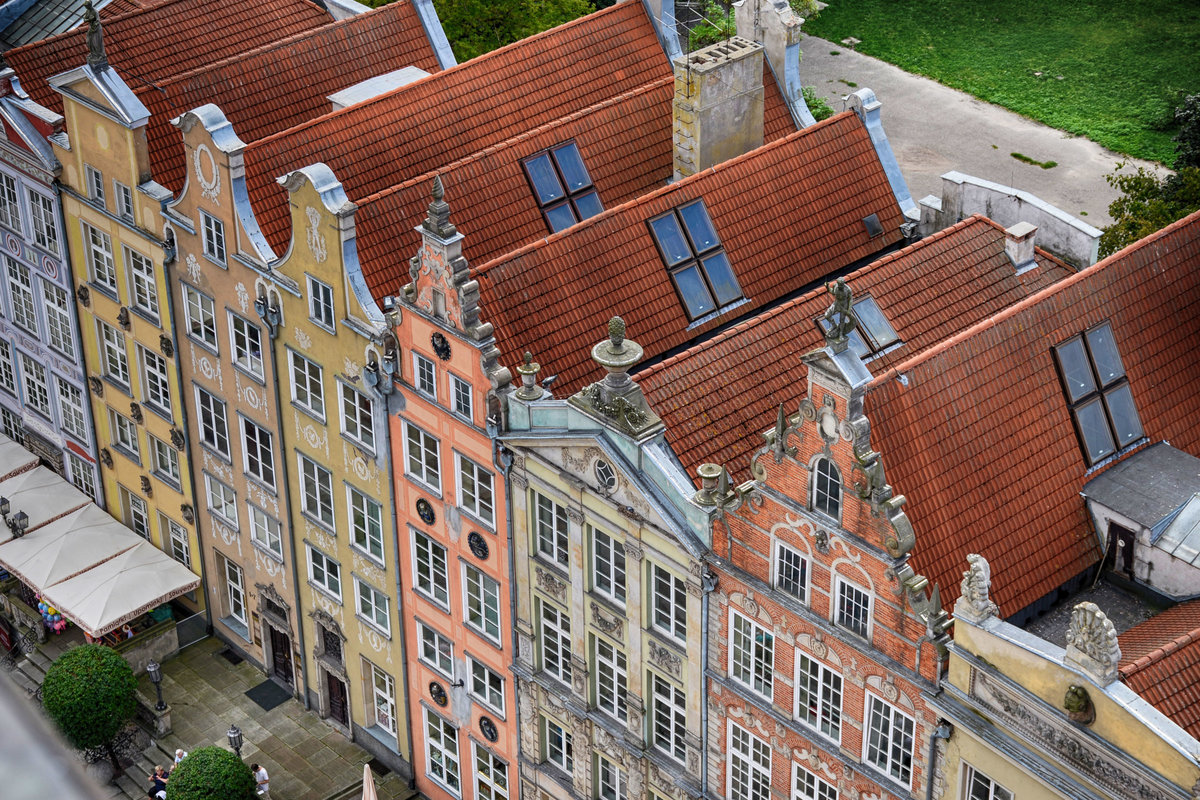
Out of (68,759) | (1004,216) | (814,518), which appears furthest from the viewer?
(1004,216)

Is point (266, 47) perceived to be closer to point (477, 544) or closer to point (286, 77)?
point (286, 77)

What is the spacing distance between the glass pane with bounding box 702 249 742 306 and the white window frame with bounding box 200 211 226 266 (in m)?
16.6

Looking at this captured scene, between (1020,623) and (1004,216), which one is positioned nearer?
(1020,623)

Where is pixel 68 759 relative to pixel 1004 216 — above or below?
below

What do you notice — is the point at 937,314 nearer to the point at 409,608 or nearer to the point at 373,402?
the point at 373,402

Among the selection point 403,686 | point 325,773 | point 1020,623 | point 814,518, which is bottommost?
point 325,773

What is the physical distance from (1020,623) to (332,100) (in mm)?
31324

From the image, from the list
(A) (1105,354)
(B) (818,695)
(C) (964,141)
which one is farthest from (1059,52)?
(B) (818,695)

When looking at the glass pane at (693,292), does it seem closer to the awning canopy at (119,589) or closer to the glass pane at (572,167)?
the glass pane at (572,167)

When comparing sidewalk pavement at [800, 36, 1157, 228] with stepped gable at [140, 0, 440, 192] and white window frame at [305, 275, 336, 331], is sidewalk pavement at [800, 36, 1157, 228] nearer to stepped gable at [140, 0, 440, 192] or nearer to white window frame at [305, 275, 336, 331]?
stepped gable at [140, 0, 440, 192]

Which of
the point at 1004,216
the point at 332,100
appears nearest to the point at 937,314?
the point at 1004,216

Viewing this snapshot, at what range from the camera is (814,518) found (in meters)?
32.6

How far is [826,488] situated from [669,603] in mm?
8150

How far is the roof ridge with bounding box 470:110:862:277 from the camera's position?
4234cm
